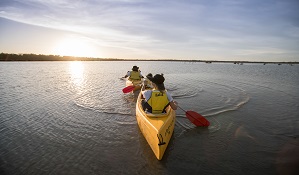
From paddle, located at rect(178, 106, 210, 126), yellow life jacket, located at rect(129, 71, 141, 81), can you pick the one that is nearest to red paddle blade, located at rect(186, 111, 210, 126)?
paddle, located at rect(178, 106, 210, 126)

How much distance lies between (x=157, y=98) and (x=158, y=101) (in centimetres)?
13

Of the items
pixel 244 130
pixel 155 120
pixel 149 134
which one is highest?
pixel 155 120

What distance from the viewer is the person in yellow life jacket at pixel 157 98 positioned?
6.66m

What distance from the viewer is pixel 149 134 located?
6.29 meters

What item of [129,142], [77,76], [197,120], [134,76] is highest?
[134,76]

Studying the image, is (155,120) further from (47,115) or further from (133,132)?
(47,115)

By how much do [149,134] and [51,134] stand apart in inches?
167

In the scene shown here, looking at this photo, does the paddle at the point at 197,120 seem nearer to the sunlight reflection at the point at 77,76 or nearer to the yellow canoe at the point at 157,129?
the yellow canoe at the point at 157,129

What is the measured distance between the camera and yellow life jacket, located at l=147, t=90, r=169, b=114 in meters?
6.73

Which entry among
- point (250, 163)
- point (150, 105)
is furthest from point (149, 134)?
point (250, 163)

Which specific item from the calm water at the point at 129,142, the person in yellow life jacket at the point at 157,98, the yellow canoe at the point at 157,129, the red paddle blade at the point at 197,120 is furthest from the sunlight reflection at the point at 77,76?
the yellow canoe at the point at 157,129

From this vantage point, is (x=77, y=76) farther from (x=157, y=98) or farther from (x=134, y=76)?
(x=157, y=98)

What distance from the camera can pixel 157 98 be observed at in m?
6.81

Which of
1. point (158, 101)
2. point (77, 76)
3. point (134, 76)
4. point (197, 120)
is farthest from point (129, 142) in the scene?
point (77, 76)
